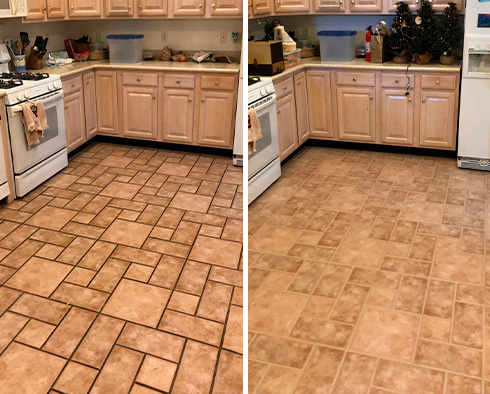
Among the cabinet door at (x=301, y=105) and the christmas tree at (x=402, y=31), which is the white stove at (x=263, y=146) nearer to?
the cabinet door at (x=301, y=105)

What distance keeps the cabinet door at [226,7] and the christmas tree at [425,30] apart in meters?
1.24

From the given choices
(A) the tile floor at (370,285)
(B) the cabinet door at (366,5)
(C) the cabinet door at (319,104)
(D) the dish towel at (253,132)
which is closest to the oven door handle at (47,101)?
(A) the tile floor at (370,285)

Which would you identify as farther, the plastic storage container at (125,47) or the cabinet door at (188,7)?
the plastic storage container at (125,47)

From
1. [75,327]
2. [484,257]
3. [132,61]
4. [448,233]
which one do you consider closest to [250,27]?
[132,61]

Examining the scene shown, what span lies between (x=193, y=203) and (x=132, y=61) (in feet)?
4.76

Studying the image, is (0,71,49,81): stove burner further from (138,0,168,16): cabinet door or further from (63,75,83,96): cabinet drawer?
(138,0,168,16): cabinet door

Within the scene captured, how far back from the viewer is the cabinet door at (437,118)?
11.6 feet

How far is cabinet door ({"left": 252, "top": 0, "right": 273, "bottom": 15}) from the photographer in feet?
11.9

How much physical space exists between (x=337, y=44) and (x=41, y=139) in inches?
85.1

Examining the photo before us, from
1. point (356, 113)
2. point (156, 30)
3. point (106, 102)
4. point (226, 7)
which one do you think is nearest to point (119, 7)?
point (156, 30)

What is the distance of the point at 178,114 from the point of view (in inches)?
159

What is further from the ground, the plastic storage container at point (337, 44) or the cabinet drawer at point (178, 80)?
the plastic storage container at point (337, 44)

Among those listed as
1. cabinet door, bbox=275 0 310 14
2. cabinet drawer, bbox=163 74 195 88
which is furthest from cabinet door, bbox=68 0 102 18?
cabinet door, bbox=275 0 310 14

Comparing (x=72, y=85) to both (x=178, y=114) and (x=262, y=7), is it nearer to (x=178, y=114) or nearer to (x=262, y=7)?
(x=178, y=114)
